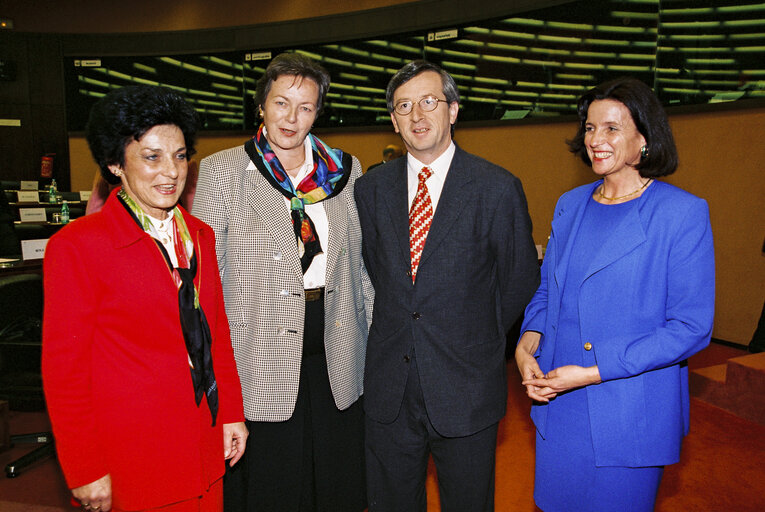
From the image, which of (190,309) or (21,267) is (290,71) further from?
(21,267)

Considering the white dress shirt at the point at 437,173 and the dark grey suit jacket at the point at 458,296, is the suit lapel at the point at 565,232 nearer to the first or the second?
the dark grey suit jacket at the point at 458,296

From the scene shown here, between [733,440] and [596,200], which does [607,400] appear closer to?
[596,200]

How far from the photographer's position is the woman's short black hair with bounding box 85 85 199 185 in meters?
1.36

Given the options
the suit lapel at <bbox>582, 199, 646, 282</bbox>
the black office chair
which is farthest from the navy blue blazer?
the black office chair

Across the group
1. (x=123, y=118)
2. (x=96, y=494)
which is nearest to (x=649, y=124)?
(x=123, y=118)

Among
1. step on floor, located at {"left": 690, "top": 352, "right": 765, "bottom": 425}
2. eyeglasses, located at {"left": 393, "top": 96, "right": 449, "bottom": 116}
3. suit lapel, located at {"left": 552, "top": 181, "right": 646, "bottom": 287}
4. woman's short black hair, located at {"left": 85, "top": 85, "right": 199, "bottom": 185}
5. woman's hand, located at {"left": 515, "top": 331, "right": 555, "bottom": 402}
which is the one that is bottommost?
step on floor, located at {"left": 690, "top": 352, "right": 765, "bottom": 425}

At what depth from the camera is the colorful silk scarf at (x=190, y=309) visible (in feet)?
4.64

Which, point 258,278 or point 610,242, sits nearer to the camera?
point 610,242

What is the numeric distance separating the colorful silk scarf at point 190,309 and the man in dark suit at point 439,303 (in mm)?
613

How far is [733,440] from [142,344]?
3.76 metres

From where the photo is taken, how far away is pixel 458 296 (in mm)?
1737

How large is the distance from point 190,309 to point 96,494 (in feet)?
1.64

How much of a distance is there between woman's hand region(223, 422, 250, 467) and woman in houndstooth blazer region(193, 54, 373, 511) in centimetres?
15

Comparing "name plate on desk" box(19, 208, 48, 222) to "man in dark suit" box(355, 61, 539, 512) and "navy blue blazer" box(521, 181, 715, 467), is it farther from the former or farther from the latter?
"navy blue blazer" box(521, 181, 715, 467)
